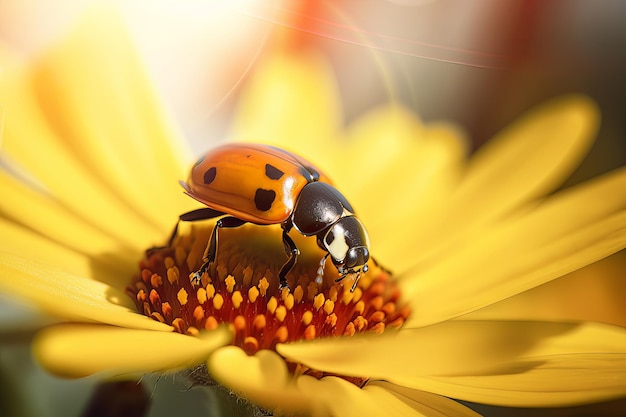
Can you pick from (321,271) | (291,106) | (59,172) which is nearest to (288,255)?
(321,271)

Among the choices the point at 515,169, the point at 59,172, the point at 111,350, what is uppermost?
the point at 515,169

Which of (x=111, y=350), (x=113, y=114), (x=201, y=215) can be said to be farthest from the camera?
(x=113, y=114)

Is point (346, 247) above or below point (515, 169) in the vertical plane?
below

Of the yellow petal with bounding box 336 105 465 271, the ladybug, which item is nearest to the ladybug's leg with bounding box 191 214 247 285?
the ladybug

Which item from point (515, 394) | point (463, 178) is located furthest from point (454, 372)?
point (463, 178)

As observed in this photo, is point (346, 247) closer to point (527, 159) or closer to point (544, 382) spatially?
point (544, 382)

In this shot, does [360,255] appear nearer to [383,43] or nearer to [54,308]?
[54,308]

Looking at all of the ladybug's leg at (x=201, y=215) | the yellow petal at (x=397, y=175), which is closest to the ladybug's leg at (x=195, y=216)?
the ladybug's leg at (x=201, y=215)
